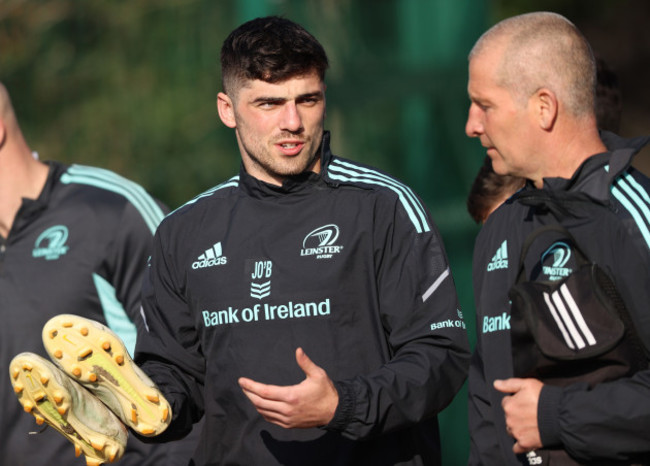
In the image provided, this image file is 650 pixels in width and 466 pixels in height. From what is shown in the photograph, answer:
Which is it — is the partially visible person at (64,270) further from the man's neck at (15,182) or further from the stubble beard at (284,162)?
the stubble beard at (284,162)

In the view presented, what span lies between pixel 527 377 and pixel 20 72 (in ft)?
21.0

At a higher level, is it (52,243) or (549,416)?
(52,243)

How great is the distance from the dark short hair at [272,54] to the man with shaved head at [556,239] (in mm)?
519

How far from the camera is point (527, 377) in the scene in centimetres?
313

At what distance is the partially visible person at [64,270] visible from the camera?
15.0ft

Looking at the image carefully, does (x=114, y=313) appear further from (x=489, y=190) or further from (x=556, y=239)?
(x=556, y=239)

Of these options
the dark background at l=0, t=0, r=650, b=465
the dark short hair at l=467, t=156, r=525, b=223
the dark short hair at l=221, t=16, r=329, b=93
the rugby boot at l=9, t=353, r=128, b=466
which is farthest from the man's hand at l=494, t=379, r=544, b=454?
the dark background at l=0, t=0, r=650, b=465

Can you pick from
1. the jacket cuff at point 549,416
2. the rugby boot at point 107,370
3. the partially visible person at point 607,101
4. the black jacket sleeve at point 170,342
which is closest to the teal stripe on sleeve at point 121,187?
the black jacket sleeve at point 170,342

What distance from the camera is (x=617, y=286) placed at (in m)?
3.02

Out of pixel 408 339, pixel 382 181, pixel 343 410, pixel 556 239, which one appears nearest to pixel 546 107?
pixel 556 239

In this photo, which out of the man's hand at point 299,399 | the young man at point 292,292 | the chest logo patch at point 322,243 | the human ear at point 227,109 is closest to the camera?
the man's hand at point 299,399

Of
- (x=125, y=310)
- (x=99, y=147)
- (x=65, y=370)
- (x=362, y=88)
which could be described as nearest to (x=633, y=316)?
(x=65, y=370)

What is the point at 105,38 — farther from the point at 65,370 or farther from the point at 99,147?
the point at 65,370

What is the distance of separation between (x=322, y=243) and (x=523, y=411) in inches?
34.9
